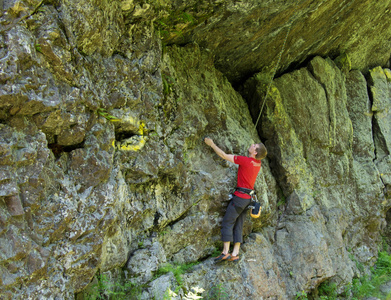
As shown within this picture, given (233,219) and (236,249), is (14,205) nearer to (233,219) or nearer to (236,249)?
(233,219)

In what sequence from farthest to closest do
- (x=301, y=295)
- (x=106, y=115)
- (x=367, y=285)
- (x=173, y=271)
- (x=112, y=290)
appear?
(x=367, y=285), (x=301, y=295), (x=173, y=271), (x=112, y=290), (x=106, y=115)

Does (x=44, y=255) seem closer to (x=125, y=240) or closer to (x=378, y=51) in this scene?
(x=125, y=240)

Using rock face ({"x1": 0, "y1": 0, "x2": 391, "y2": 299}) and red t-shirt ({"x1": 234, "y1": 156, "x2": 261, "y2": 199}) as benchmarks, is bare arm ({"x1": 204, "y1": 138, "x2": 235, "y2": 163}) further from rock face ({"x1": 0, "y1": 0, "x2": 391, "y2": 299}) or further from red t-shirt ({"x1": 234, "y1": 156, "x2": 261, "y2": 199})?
rock face ({"x1": 0, "y1": 0, "x2": 391, "y2": 299})

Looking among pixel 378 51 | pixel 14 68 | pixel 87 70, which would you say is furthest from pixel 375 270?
pixel 14 68

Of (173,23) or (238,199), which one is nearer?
(173,23)

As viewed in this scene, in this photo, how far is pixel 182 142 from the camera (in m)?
5.92

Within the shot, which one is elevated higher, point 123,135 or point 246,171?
point 123,135

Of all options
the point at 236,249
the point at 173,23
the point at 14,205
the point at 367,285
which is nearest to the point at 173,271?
the point at 236,249

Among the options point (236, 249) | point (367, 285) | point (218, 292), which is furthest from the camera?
point (367, 285)

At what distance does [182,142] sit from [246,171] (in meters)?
1.26

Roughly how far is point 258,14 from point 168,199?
12.1ft

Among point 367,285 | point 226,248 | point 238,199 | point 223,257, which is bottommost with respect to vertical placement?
point 367,285

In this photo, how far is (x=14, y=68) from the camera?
3.39m

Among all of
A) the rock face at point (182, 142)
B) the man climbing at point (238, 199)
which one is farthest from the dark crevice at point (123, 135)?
the man climbing at point (238, 199)
